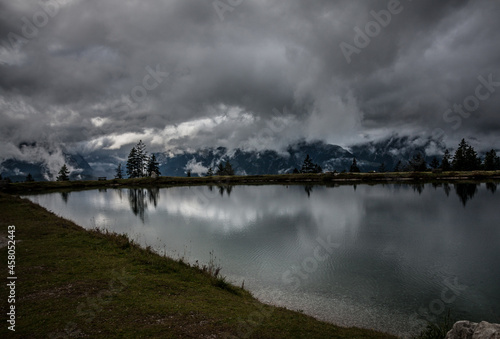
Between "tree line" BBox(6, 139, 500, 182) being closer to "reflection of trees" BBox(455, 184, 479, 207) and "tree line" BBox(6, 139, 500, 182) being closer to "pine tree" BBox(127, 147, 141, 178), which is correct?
"pine tree" BBox(127, 147, 141, 178)

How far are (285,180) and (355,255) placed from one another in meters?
120

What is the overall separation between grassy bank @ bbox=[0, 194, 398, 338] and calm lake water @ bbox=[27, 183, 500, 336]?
3.45m

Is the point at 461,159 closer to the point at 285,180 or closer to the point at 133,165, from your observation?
the point at 285,180

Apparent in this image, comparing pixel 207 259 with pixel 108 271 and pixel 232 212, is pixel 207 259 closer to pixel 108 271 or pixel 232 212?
pixel 108 271

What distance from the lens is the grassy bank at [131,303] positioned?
32.7 feet

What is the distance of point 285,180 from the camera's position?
14388 centimetres

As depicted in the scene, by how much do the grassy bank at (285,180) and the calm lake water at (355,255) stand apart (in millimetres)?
85828

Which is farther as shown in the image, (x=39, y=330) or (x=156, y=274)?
(x=156, y=274)

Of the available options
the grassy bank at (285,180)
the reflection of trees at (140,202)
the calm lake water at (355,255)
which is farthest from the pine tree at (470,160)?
the reflection of trees at (140,202)

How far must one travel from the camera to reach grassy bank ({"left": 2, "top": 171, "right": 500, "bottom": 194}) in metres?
116

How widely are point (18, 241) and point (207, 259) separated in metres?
15.3

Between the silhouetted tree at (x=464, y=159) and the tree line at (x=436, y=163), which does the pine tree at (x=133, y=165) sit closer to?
the tree line at (x=436, y=163)

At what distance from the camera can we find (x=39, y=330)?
9.51 m

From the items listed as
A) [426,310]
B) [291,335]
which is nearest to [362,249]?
[426,310]
